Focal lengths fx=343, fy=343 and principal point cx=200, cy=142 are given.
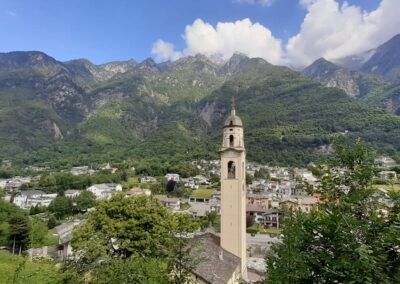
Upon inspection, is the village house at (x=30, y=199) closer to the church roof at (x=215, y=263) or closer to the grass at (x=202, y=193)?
the grass at (x=202, y=193)

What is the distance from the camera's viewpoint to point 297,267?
18.8 feet

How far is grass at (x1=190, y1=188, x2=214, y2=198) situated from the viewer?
80.1m

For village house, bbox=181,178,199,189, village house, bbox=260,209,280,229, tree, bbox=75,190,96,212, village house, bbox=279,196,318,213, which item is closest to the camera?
village house, bbox=279,196,318,213

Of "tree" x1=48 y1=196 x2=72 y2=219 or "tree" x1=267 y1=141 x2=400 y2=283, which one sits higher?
"tree" x1=267 y1=141 x2=400 y2=283

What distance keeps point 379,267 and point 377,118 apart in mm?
171826

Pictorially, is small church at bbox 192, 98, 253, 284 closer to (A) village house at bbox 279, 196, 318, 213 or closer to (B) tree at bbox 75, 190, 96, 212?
(A) village house at bbox 279, 196, 318, 213

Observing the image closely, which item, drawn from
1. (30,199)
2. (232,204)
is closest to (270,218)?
(232,204)

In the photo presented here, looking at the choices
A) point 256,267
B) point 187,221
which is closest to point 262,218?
point 256,267

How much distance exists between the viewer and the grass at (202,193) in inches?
3152

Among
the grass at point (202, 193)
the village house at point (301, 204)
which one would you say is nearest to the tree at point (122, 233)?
the village house at point (301, 204)

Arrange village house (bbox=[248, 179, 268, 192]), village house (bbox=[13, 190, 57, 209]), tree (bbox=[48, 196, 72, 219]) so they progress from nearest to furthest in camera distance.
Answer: tree (bbox=[48, 196, 72, 219]), village house (bbox=[13, 190, 57, 209]), village house (bbox=[248, 179, 268, 192])

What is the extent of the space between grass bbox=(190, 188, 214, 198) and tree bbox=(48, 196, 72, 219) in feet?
90.5

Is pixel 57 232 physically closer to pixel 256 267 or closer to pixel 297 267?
pixel 256 267

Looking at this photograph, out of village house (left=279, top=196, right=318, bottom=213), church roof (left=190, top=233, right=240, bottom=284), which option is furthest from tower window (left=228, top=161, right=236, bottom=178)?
church roof (left=190, top=233, right=240, bottom=284)
